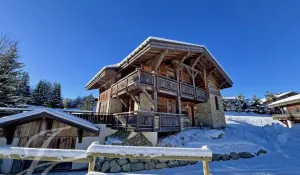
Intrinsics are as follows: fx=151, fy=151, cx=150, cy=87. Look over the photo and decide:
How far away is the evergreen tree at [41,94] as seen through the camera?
109 feet

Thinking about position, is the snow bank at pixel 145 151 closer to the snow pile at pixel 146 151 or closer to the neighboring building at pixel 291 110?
the snow pile at pixel 146 151

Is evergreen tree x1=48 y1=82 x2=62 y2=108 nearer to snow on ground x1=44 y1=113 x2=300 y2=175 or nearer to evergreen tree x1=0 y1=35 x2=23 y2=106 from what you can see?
evergreen tree x1=0 y1=35 x2=23 y2=106

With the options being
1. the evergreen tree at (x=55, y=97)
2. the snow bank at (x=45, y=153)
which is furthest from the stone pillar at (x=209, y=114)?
the evergreen tree at (x=55, y=97)

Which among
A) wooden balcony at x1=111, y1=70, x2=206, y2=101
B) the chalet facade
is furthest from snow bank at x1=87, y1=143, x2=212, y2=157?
wooden balcony at x1=111, y1=70, x2=206, y2=101

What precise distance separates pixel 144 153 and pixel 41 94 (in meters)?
40.2

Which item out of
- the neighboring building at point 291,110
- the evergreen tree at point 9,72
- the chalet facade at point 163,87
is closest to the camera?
the chalet facade at point 163,87

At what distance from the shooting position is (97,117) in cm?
1245

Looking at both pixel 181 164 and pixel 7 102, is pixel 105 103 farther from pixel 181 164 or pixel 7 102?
pixel 181 164

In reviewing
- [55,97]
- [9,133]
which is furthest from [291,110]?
[55,97]

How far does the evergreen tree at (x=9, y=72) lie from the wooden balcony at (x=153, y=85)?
33.3 feet

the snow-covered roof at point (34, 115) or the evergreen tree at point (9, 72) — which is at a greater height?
the evergreen tree at point (9, 72)

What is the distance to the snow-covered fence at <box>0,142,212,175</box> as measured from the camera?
7.99ft

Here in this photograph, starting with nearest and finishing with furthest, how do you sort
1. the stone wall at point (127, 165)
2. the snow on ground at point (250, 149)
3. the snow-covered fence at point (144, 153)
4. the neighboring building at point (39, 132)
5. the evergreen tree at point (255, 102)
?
1. the snow-covered fence at point (144, 153)
2. the snow on ground at point (250, 149)
3. the neighboring building at point (39, 132)
4. the stone wall at point (127, 165)
5. the evergreen tree at point (255, 102)

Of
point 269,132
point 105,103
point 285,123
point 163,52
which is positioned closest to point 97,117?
point 105,103
